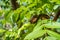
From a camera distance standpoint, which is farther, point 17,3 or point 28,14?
point 17,3

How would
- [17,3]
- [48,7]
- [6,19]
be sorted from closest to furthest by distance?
1. [48,7]
2. [6,19]
3. [17,3]

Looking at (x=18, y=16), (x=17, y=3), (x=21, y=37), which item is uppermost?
(x=17, y=3)

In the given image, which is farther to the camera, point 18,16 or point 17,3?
point 17,3

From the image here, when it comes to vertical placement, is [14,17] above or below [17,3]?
below

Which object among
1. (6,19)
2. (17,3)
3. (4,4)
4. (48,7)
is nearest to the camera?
(48,7)

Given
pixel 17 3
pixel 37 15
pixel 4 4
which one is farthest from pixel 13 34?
pixel 4 4

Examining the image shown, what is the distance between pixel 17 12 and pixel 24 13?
0.15 feet

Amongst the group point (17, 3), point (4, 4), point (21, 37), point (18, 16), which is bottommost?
point (21, 37)

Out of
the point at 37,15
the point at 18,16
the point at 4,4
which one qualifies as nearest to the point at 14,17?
the point at 18,16

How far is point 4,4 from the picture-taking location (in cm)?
139

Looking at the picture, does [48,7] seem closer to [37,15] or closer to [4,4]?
[37,15]

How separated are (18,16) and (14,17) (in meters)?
0.02

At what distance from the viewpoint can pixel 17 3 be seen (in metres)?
1.21

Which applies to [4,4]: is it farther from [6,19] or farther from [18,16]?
[18,16]
